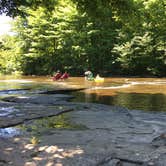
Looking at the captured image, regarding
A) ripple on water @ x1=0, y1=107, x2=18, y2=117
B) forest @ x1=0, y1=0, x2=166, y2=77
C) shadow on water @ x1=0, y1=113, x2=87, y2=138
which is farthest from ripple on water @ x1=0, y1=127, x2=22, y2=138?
forest @ x1=0, y1=0, x2=166, y2=77

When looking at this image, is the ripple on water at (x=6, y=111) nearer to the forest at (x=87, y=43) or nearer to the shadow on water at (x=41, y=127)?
the shadow on water at (x=41, y=127)

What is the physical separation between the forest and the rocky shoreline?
2134 cm

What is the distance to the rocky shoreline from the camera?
6105mm

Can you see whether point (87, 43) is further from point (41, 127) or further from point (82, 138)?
point (82, 138)

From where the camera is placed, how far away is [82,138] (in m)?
7.61

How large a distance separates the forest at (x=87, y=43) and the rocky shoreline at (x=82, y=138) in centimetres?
2134

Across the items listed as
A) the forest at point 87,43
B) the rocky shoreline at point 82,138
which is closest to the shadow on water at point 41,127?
the rocky shoreline at point 82,138

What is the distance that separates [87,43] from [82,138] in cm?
3637

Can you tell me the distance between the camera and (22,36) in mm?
51312

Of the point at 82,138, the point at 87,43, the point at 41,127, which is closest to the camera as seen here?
the point at 82,138

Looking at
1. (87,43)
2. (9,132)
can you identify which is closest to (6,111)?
(9,132)

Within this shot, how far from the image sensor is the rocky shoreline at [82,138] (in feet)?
20.0

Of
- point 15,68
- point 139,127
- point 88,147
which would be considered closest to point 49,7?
point 139,127

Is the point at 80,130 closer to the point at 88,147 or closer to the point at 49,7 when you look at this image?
the point at 88,147
